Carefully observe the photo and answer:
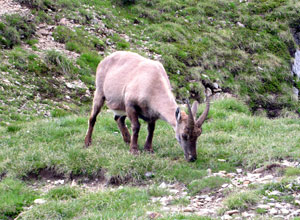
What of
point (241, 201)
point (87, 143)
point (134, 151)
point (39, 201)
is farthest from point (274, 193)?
point (87, 143)

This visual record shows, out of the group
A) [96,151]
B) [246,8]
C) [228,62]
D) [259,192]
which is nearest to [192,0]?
[246,8]

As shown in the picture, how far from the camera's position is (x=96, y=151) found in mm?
9008

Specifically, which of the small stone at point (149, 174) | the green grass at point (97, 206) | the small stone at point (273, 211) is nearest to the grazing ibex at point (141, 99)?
the small stone at point (149, 174)

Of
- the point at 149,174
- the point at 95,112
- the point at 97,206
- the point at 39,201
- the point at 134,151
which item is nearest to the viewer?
the point at 97,206

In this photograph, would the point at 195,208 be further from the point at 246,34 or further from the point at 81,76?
the point at 246,34

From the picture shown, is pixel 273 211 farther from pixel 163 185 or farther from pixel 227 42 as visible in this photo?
pixel 227 42

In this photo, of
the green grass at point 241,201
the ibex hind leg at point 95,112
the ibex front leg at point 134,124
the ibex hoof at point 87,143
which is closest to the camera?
the green grass at point 241,201

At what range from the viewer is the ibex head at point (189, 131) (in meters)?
8.24

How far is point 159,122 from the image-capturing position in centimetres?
1212

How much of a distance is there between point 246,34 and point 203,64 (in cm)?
420

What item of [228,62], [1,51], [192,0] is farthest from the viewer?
[192,0]

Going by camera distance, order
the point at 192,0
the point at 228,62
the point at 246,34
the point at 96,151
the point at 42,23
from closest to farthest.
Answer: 1. the point at 96,151
2. the point at 42,23
3. the point at 228,62
4. the point at 246,34
5. the point at 192,0

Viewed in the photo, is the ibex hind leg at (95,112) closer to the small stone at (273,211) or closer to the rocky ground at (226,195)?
the rocky ground at (226,195)

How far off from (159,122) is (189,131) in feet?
12.7
